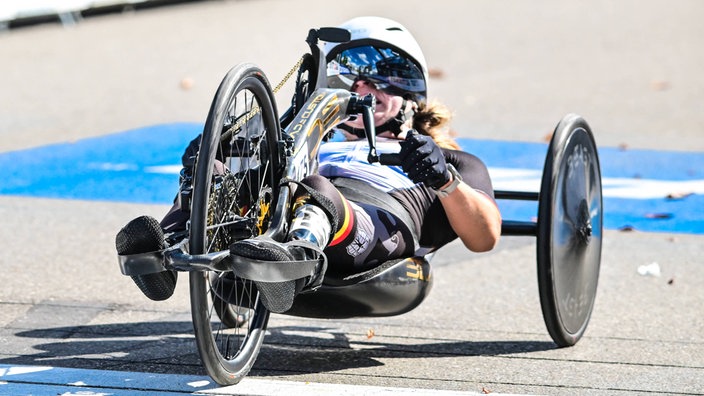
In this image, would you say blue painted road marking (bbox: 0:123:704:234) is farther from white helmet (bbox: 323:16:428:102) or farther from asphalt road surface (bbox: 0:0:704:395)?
white helmet (bbox: 323:16:428:102)

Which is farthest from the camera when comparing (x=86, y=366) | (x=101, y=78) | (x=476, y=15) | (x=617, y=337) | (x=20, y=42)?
(x=476, y=15)

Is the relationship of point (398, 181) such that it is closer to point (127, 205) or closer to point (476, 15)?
point (127, 205)

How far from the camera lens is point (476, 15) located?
16.6 m

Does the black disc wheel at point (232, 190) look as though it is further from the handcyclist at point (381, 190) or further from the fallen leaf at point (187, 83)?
the fallen leaf at point (187, 83)

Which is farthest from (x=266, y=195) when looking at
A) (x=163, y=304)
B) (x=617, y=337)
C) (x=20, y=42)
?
(x=20, y=42)

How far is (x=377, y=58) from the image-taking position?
215 inches

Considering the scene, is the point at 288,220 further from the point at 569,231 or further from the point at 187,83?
the point at 187,83

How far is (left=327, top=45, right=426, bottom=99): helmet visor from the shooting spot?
17.9 ft

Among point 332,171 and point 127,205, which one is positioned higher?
point 332,171

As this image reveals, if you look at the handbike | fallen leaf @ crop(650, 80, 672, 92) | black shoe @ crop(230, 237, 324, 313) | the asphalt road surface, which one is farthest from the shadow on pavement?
fallen leaf @ crop(650, 80, 672, 92)

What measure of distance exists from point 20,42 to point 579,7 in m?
7.49

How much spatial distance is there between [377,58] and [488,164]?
3.69 metres

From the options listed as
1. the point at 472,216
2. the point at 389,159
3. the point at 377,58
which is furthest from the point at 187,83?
the point at 389,159

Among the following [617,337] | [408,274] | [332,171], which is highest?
[332,171]
